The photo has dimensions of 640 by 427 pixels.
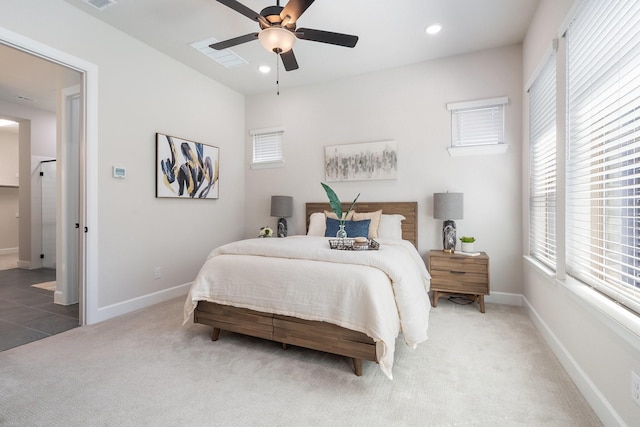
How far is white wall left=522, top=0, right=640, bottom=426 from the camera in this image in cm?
139

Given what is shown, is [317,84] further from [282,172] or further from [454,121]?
[454,121]

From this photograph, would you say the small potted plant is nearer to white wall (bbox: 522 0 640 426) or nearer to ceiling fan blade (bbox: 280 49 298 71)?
white wall (bbox: 522 0 640 426)

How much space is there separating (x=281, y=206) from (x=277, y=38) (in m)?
2.43

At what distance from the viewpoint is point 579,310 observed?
6.15 ft

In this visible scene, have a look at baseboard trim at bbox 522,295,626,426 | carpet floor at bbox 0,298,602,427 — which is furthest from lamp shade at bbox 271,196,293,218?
baseboard trim at bbox 522,295,626,426

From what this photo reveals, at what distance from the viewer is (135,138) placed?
3.33 metres

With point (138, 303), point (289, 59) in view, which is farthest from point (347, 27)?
point (138, 303)

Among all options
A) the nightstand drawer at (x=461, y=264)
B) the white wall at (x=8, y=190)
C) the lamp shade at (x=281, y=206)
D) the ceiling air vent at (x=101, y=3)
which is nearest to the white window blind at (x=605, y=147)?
the nightstand drawer at (x=461, y=264)

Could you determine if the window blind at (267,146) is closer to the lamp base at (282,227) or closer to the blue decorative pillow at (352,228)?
the lamp base at (282,227)

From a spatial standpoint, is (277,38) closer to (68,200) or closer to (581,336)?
(581,336)

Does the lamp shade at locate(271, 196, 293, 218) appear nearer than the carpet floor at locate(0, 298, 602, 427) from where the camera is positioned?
No

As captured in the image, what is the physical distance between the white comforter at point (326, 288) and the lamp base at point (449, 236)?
126 centimetres

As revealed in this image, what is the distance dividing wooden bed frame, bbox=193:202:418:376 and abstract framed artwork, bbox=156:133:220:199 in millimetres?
1837

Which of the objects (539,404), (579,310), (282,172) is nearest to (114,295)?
(282,172)
